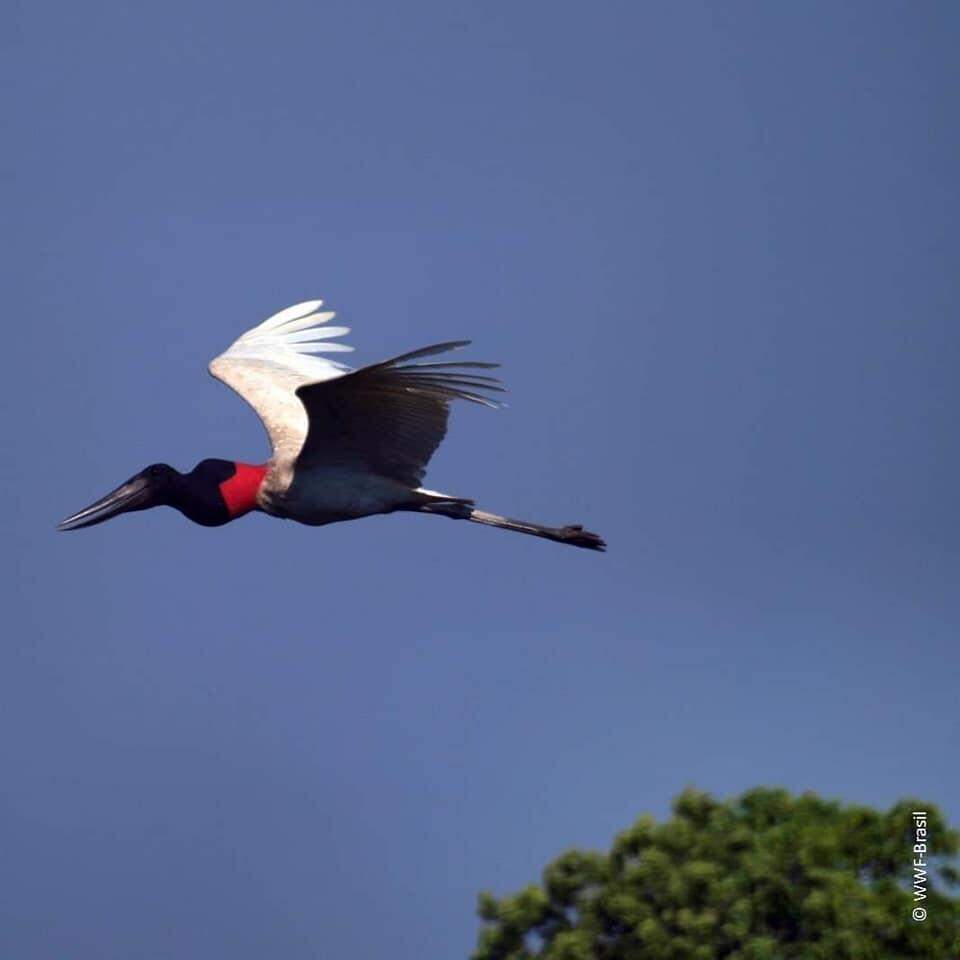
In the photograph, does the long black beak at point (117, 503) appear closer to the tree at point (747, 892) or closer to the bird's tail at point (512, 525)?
the bird's tail at point (512, 525)

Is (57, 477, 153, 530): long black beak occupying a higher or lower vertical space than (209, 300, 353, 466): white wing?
lower

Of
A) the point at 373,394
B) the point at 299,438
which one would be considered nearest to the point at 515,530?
the point at 299,438

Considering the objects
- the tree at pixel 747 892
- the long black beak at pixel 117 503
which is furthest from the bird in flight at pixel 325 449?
the tree at pixel 747 892

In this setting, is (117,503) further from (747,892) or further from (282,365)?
(747,892)

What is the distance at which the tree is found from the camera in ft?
72.0

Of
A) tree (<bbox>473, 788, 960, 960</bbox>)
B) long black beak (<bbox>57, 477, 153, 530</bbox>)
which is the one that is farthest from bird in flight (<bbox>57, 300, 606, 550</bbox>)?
tree (<bbox>473, 788, 960, 960</bbox>)

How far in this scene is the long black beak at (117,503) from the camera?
64.3ft

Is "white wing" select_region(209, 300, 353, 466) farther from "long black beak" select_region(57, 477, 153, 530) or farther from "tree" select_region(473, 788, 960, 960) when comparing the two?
"tree" select_region(473, 788, 960, 960)

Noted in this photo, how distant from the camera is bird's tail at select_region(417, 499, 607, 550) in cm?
1842

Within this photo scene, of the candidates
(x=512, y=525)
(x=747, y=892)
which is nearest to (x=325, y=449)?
(x=512, y=525)

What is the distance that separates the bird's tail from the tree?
473cm

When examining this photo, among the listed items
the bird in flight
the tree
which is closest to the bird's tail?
the bird in flight

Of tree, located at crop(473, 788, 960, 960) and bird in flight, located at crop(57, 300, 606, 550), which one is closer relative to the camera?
bird in flight, located at crop(57, 300, 606, 550)

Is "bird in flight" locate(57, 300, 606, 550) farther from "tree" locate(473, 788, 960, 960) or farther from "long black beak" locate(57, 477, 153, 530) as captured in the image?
"tree" locate(473, 788, 960, 960)
